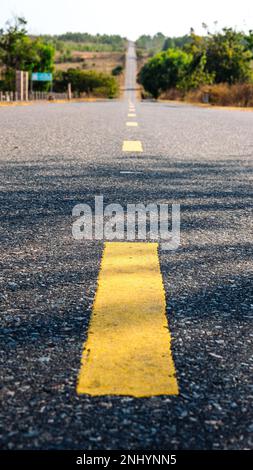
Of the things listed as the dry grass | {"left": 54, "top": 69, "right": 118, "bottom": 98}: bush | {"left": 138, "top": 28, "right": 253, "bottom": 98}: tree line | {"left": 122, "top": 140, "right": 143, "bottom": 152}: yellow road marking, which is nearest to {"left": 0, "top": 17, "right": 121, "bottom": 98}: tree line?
{"left": 54, "top": 69, "right": 118, "bottom": 98}: bush

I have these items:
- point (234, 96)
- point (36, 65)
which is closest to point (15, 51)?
point (36, 65)

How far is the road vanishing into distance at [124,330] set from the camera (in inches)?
45.6

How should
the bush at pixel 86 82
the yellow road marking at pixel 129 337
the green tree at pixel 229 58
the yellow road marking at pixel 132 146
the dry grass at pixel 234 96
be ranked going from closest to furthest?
the yellow road marking at pixel 129 337
the yellow road marking at pixel 132 146
the dry grass at pixel 234 96
the green tree at pixel 229 58
the bush at pixel 86 82

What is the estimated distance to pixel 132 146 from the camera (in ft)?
21.0

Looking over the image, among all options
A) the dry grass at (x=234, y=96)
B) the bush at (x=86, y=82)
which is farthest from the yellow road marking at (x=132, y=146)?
the bush at (x=86, y=82)

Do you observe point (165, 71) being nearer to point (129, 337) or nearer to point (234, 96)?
point (234, 96)

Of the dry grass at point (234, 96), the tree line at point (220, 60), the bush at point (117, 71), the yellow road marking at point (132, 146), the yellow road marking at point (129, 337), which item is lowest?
the yellow road marking at point (129, 337)

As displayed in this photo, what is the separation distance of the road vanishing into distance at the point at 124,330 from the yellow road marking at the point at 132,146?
2530mm

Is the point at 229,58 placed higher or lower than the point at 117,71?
lower

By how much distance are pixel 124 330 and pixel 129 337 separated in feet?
0.14

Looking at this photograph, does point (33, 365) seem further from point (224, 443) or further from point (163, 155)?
point (163, 155)

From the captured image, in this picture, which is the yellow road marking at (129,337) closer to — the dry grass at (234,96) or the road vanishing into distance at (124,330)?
the road vanishing into distance at (124,330)

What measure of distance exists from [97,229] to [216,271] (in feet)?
2.40
